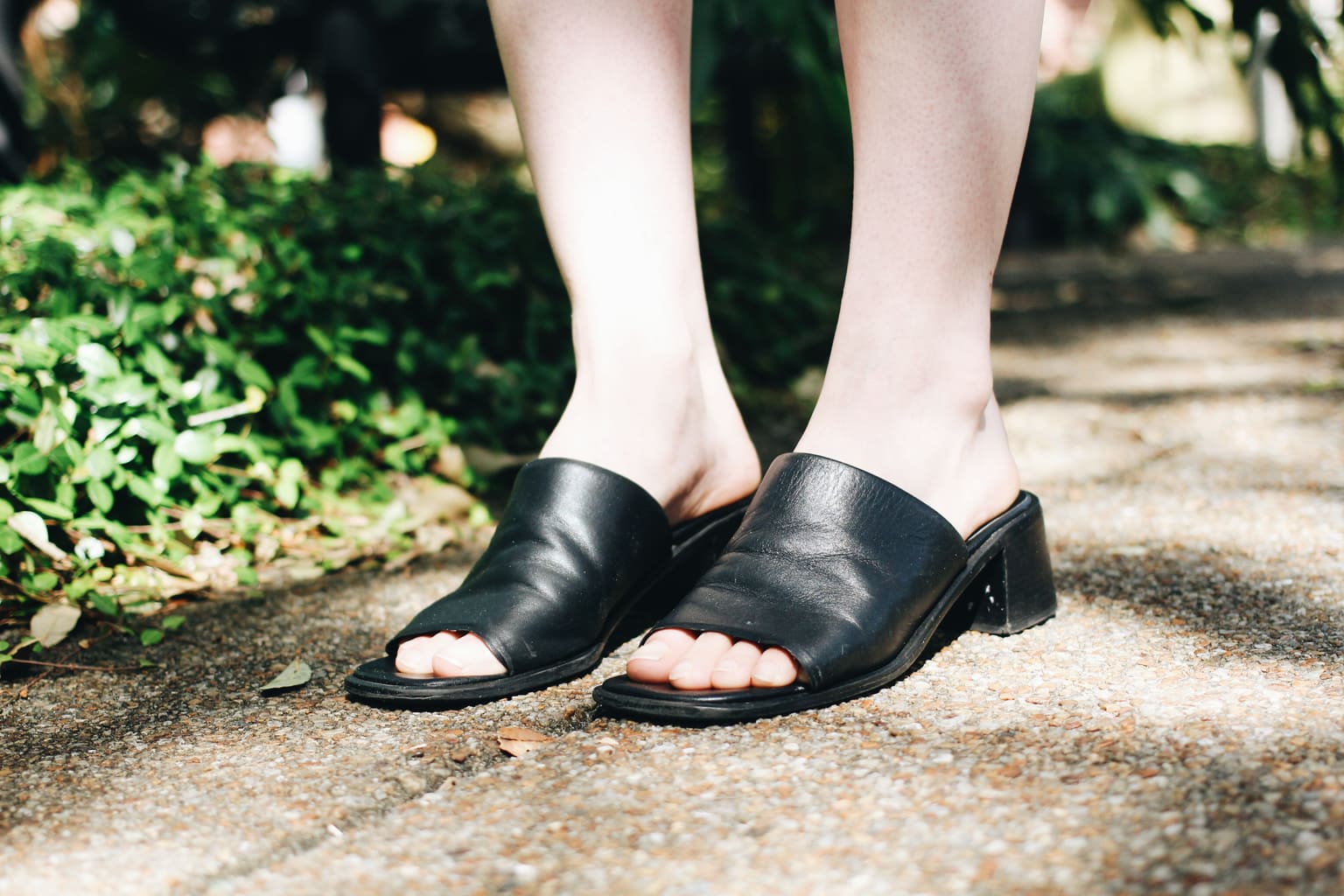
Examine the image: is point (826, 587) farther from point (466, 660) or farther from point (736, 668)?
point (466, 660)

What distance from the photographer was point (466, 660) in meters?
0.91

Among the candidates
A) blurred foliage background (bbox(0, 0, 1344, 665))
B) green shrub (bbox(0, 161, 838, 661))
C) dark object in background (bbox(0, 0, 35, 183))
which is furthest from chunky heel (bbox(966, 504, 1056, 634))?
dark object in background (bbox(0, 0, 35, 183))

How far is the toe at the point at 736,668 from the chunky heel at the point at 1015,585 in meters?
0.26

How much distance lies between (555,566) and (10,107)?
6.81ft

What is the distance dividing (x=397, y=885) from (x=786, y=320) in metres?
1.94

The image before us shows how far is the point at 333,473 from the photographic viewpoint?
155 centimetres

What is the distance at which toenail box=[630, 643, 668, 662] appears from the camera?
0.87 m

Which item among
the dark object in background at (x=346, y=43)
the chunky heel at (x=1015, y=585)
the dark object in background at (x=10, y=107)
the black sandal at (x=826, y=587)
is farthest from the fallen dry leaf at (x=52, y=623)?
the dark object in background at (x=346, y=43)

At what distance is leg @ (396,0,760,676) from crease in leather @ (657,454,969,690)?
0.14 m

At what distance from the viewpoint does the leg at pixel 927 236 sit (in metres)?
0.93

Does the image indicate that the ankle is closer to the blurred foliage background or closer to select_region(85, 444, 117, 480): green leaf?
the blurred foliage background

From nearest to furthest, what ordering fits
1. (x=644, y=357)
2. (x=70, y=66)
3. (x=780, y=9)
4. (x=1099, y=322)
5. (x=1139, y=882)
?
(x=1139, y=882) < (x=644, y=357) < (x=780, y=9) < (x=1099, y=322) < (x=70, y=66)

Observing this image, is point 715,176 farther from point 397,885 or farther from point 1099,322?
point 397,885

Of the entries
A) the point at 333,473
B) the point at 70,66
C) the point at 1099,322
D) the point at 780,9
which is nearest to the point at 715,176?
the point at 70,66
